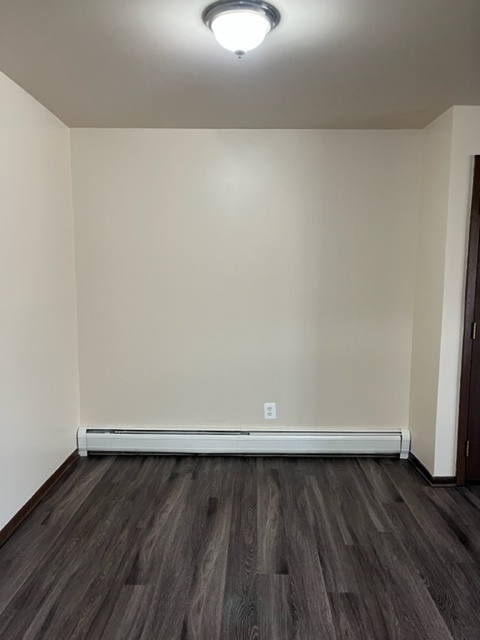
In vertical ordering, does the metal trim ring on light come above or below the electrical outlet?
above

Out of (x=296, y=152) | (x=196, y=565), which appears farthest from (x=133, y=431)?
(x=296, y=152)

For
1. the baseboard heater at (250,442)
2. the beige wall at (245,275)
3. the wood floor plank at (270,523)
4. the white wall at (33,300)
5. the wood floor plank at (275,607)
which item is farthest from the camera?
the baseboard heater at (250,442)

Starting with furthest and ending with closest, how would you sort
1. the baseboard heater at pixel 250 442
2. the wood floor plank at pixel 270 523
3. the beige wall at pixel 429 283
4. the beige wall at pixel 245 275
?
the baseboard heater at pixel 250 442 → the beige wall at pixel 245 275 → the beige wall at pixel 429 283 → the wood floor plank at pixel 270 523

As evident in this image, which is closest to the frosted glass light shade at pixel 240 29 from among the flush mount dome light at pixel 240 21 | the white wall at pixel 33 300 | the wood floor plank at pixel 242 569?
the flush mount dome light at pixel 240 21

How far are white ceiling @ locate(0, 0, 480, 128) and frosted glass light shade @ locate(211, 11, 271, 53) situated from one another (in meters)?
0.09

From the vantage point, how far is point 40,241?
106 inches

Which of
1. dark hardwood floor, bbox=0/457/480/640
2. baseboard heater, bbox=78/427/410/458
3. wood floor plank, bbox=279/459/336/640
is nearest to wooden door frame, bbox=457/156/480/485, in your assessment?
dark hardwood floor, bbox=0/457/480/640

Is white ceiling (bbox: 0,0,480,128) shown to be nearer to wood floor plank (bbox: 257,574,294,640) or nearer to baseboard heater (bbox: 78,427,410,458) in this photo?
baseboard heater (bbox: 78,427,410,458)

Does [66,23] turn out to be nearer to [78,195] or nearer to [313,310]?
[78,195]

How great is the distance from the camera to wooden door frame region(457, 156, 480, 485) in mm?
2674

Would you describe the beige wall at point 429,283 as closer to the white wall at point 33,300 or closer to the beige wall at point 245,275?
the beige wall at point 245,275

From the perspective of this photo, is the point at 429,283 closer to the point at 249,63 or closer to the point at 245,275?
the point at 245,275

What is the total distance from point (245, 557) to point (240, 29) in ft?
7.69

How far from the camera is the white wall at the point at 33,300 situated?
2.31m
